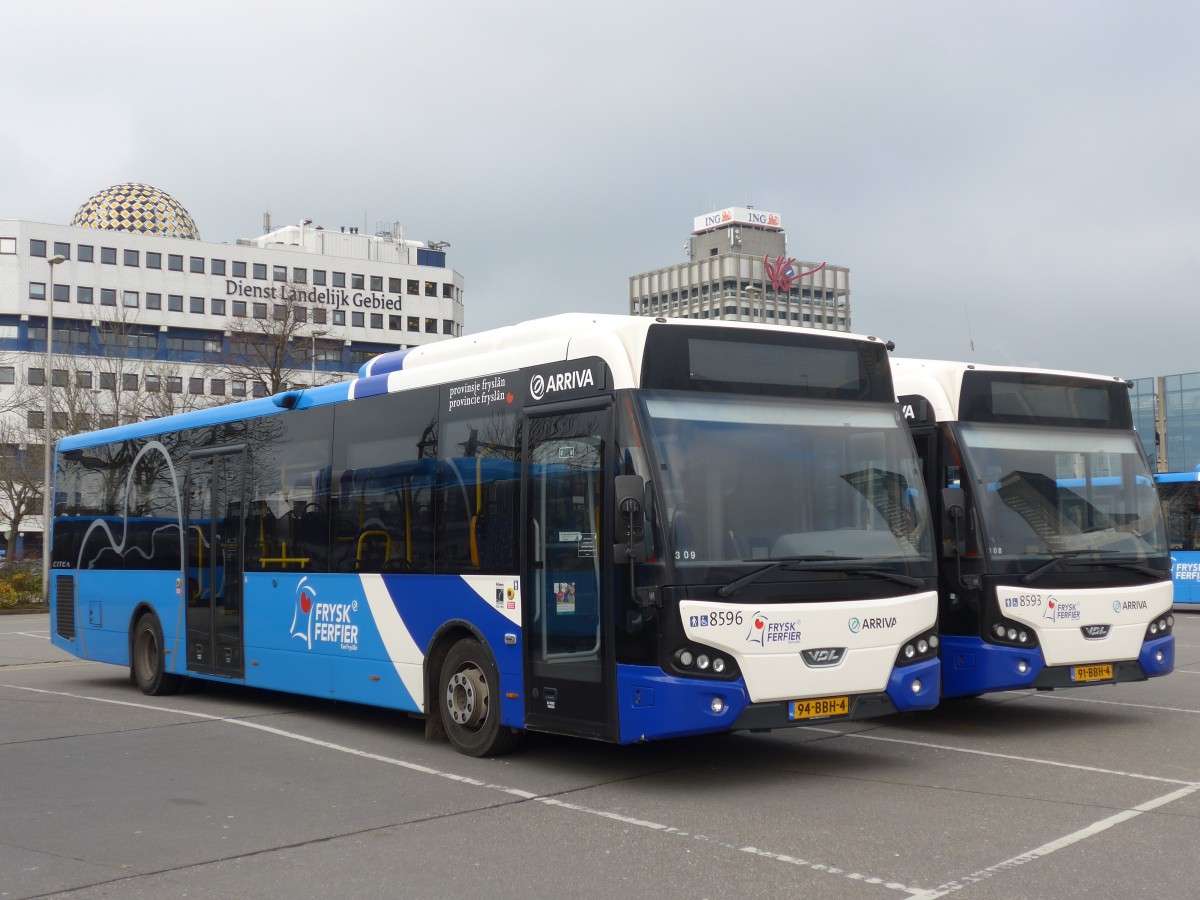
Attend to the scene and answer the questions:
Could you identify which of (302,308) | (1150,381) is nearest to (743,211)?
(1150,381)

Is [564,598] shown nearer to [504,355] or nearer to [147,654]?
[504,355]

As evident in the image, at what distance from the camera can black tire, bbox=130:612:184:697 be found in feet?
49.6

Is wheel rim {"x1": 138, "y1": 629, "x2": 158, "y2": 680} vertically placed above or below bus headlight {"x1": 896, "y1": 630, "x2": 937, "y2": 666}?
below

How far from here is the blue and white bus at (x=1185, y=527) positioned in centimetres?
2711

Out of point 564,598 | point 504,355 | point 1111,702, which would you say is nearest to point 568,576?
point 564,598

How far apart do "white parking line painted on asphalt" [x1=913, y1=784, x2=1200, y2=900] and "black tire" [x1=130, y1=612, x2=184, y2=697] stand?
415 inches

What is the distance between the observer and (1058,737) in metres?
11.2

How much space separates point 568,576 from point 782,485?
5.13ft

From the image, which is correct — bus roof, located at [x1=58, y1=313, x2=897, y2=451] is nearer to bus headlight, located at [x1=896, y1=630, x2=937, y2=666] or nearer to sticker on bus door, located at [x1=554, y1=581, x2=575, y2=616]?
sticker on bus door, located at [x1=554, y1=581, x2=575, y2=616]

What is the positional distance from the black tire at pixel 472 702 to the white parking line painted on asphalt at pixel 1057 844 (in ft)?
13.6

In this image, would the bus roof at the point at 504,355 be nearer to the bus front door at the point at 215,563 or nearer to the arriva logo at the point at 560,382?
the arriva logo at the point at 560,382

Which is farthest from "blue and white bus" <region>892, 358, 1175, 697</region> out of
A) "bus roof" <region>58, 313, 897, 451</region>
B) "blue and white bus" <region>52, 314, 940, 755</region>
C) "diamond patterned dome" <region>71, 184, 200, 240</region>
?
"diamond patterned dome" <region>71, 184, 200, 240</region>

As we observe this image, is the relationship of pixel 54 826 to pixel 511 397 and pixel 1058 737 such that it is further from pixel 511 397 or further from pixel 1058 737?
pixel 1058 737

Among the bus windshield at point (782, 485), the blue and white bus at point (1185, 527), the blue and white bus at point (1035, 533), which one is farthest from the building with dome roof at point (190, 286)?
the bus windshield at point (782, 485)
